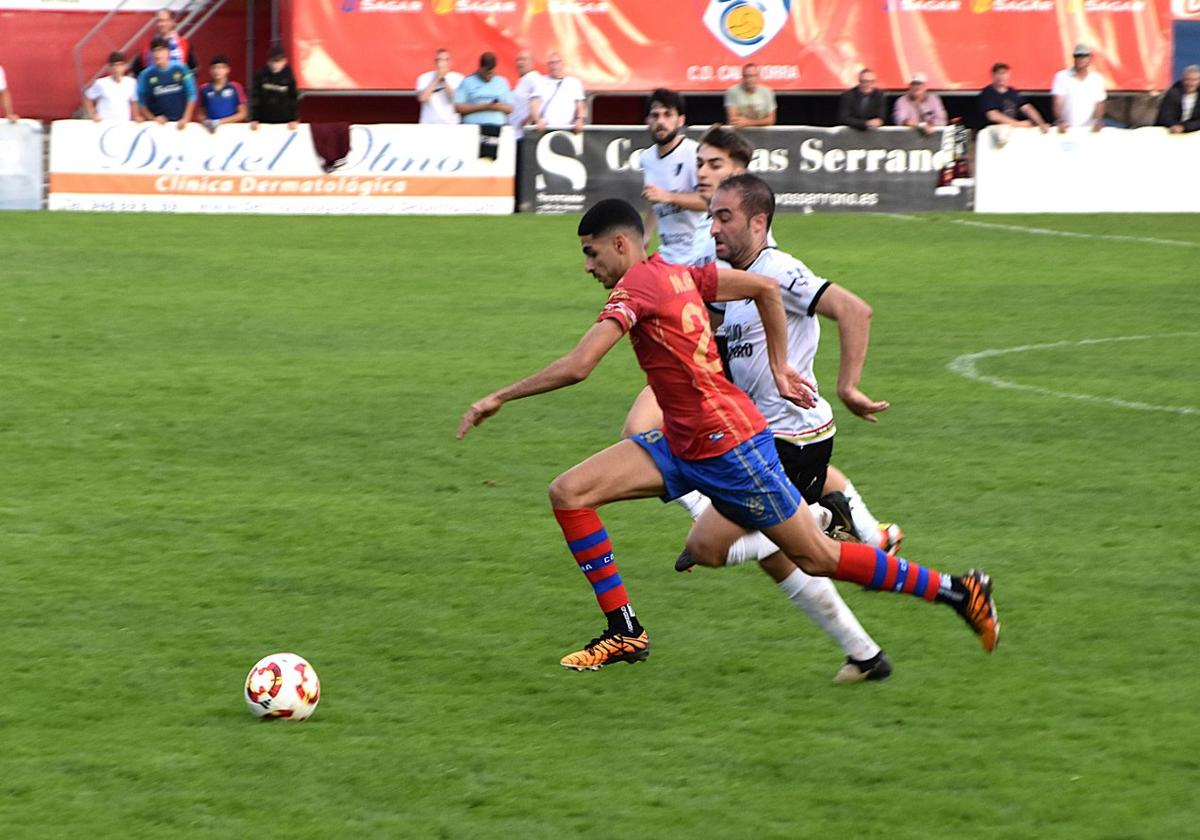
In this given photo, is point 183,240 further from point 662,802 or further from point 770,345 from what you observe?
point 662,802

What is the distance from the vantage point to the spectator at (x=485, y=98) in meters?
24.4

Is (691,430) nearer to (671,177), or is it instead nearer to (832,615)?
(832,615)

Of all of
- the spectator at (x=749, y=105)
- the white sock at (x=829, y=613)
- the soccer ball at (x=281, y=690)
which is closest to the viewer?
the soccer ball at (x=281, y=690)

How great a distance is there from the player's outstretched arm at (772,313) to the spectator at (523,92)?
18341 millimetres

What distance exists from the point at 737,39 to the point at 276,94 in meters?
7.39

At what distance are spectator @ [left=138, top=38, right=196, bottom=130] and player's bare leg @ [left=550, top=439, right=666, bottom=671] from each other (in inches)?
721

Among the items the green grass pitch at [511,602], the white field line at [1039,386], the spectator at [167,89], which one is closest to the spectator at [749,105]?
the spectator at [167,89]

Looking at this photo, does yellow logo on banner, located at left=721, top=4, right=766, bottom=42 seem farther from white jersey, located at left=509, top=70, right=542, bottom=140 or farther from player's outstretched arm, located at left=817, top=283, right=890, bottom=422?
player's outstretched arm, located at left=817, top=283, right=890, bottom=422

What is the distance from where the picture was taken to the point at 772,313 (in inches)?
265

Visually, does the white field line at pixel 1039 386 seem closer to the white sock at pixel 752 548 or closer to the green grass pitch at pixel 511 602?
the green grass pitch at pixel 511 602

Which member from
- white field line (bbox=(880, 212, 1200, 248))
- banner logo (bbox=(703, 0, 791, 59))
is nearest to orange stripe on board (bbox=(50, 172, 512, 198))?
white field line (bbox=(880, 212, 1200, 248))

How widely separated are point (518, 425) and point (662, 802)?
6361mm

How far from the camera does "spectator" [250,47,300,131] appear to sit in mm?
24484

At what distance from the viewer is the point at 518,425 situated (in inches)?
459
